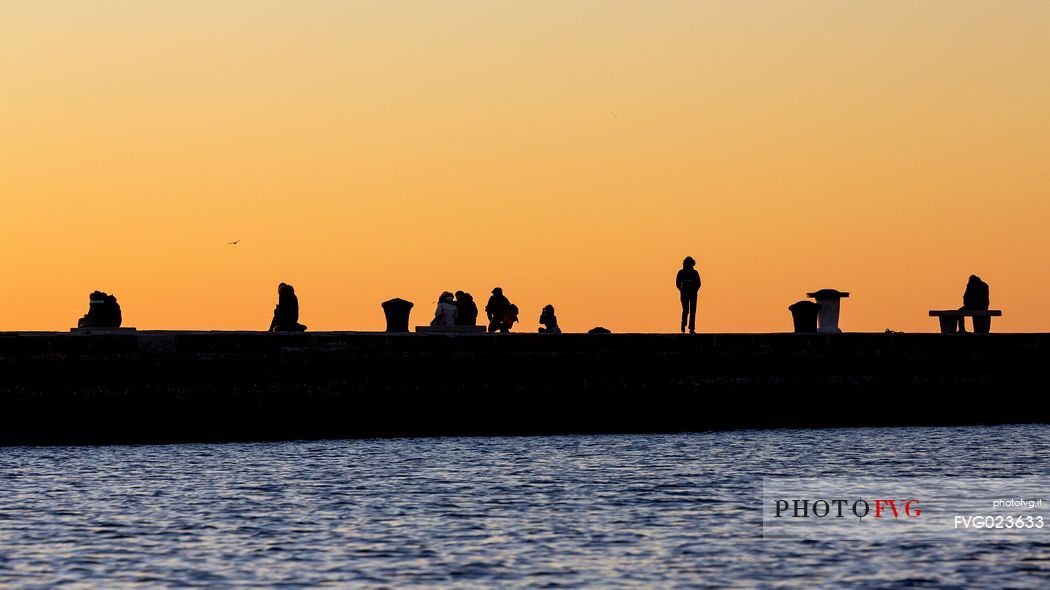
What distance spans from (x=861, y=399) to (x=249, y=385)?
1235 centimetres

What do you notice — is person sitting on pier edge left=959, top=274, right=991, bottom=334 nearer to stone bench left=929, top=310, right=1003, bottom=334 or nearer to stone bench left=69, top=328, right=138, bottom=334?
stone bench left=929, top=310, right=1003, bottom=334

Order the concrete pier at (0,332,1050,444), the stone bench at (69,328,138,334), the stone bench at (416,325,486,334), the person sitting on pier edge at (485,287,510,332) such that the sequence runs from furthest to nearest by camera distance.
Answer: the person sitting on pier edge at (485,287,510,332) < the stone bench at (416,325,486,334) < the stone bench at (69,328,138,334) < the concrete pier at (0,332,1050,444)

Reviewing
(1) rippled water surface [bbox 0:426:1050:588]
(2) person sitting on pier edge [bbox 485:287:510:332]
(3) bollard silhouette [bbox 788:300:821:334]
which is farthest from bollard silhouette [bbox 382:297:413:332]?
(3) bollard silhouette [bbox 788:300:821:334]

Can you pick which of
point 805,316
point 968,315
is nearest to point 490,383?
point 805,316

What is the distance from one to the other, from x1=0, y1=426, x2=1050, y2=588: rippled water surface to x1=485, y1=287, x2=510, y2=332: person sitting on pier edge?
4269mm

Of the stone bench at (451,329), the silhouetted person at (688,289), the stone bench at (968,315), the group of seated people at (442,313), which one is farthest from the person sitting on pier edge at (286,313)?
the stone bench at (968,315)

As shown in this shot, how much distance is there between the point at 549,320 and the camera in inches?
1400

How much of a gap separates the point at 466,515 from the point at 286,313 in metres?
13.7

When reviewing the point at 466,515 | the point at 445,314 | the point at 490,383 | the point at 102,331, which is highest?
the point at 445,314

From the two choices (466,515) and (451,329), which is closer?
(466,515)

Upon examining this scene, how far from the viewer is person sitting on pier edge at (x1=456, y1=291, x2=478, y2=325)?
34.7 metres

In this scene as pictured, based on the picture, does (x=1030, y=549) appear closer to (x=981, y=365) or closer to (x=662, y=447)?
(x=662, y=447)

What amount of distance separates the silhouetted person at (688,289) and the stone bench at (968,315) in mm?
6540

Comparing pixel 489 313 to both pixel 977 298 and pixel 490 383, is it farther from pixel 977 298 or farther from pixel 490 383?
pixel 977 298
